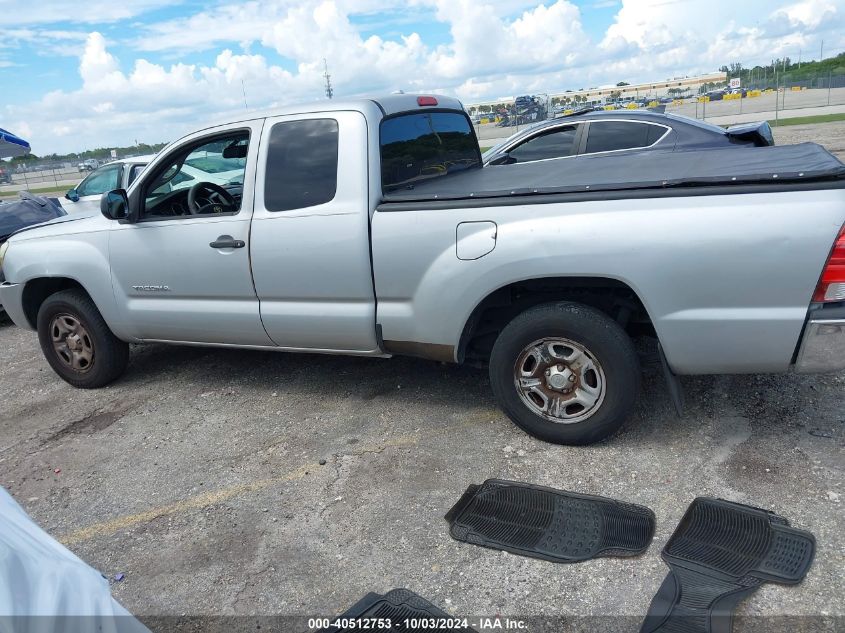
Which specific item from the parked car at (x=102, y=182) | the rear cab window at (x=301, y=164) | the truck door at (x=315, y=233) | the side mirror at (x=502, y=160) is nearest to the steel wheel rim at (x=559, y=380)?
the truck door at (x=315, y=233)

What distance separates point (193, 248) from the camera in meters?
4.59

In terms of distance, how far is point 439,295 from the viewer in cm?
388

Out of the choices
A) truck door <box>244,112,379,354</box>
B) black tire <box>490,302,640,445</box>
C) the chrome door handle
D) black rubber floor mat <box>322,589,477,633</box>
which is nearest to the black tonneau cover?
truck door <box>244,112,379,354</box>

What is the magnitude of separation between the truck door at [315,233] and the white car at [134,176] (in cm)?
55

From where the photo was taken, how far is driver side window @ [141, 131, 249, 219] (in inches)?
182

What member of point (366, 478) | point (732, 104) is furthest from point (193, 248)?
point (732, 104)

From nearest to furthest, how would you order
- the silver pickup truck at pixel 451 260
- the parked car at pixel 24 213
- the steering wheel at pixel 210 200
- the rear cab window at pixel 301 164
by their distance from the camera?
the silver pickup truck at pixel 451 260
the rear cab window at pixel 301 164
the steering wheel at pixel 210 200
the parked car at pixel 24 213

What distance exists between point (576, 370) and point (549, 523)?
87 cm

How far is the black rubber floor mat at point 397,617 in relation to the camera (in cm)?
268

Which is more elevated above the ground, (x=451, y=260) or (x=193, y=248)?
(x=193, y=248)

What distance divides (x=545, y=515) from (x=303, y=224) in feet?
7.19

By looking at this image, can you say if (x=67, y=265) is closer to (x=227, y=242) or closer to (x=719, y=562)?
(x=227, y=242)

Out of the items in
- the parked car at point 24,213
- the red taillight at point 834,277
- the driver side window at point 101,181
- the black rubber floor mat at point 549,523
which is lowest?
the black rubber floor mat at point 549,523

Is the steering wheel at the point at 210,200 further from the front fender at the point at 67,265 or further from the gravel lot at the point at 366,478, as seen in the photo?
the gravel lot at the point at 366,478
